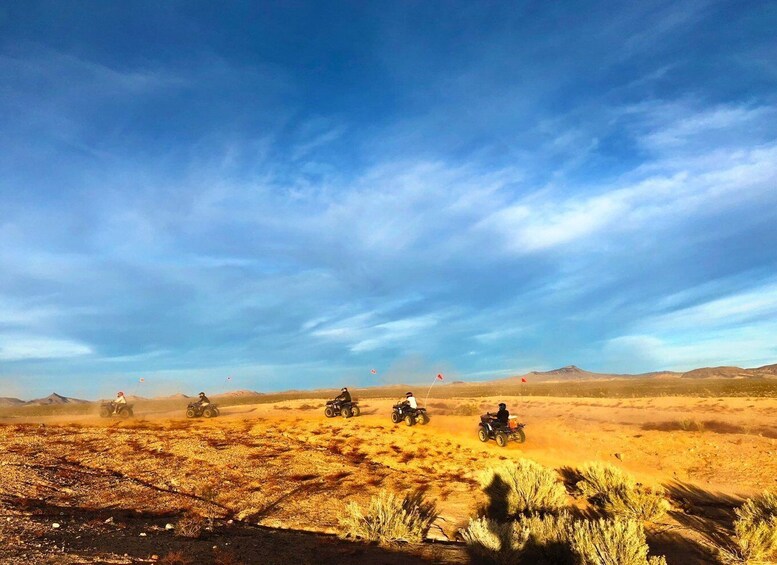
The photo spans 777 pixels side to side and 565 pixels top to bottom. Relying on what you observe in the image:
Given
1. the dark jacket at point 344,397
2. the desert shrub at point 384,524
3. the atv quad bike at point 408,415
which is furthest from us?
the dark jacket at point 344,397

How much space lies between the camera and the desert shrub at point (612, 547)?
8.43m

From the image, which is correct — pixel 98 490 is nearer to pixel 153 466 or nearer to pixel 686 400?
pixel 153 466

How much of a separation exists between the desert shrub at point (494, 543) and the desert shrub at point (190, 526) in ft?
18.4

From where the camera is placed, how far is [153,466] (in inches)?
630

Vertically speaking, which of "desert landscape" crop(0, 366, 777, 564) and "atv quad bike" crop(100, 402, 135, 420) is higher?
Answer: "atv quad bike" crop(100, 402, 135, 420)

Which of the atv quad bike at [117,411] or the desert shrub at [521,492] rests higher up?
the atv quad bike at [117,411]

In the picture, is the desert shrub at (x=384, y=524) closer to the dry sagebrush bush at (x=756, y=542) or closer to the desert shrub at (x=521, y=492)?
the desert shrub at (x=521, y=492)

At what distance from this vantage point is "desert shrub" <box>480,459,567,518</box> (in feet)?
43.2

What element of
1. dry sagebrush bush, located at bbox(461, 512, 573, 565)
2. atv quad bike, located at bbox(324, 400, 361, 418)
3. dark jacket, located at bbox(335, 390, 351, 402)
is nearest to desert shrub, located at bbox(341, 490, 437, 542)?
dry sagebrush bush, located at bbox(461, 512, 573, 565)

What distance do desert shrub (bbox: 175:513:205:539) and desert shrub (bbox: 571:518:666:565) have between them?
7511 millimetres

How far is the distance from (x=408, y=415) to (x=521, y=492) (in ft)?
49.0

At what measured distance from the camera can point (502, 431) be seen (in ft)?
76.4

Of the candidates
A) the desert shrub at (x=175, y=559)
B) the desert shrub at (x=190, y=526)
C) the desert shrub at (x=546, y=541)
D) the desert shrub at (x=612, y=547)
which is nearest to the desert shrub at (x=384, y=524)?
the desert shrub at (x=546, y=541)

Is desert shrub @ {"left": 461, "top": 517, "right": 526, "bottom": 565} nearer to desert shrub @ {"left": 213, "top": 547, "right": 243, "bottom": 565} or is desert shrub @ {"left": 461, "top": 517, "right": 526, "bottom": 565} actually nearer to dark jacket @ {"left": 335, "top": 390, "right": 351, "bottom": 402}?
desert shrub @ {"left": 213, "top": 547, "right": 243, "bottom": 565}
